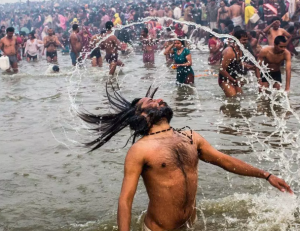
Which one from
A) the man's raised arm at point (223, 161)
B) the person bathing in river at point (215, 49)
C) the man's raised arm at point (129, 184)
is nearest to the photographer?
the man's raised arm at point (129, 184)

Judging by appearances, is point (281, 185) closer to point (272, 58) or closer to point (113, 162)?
point (113, 162)

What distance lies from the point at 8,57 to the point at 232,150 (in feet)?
40.5

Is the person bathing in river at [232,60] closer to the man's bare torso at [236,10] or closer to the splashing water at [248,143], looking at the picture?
the splashing water at [248,143]

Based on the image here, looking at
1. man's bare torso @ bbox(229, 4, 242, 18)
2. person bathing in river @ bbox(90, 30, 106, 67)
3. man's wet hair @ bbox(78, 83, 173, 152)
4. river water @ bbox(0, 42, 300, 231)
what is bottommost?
river water @ bbox(0, 42, 300, 231)

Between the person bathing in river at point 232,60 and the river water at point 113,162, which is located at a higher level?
the person bathing in river at point 232,60

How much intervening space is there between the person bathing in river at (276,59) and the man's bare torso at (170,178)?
5594 millimetres

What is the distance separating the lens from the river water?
4.61 m

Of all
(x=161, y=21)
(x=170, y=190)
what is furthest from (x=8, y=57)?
(x=170, y=190)

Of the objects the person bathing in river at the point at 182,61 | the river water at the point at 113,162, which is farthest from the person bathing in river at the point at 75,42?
the person bathing in river at the point at 182,61

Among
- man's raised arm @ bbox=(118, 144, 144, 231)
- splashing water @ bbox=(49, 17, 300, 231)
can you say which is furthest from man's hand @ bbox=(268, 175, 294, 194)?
man's raised arm @ bbox=(118, 144, 144, 231)

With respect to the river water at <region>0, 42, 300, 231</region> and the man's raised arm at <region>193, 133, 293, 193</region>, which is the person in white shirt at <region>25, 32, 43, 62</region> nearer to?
A: the river water at <region>0, 42, 300, 231</region>

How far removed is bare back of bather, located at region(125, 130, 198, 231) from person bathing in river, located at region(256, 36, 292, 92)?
18.4 feet

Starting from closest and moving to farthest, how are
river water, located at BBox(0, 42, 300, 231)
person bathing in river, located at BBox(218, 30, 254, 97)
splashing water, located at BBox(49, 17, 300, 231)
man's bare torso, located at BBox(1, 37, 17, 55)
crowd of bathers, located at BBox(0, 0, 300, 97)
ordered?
1. splashing water, located at BBox(49, 17, 300, 231)
2. river water, located at BBox(0, 42, 300, 231)
3. person bathing in river, located at BBox(218, 30, 254, 97)
4. crowd of bathers, located at BBox(0, 0, 300, 97)
5. man's bare torso, located at BBox(1, 37, 17, 55)

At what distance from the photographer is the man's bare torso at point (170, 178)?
11.2 feet
